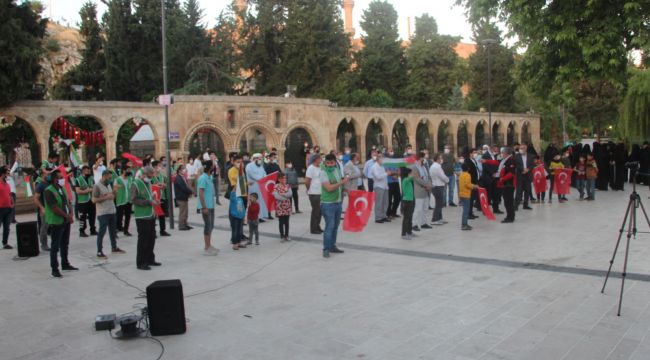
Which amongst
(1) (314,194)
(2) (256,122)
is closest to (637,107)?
(2) (256,122)

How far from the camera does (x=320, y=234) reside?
1279 cm

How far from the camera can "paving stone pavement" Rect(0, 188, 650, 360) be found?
5609 mm

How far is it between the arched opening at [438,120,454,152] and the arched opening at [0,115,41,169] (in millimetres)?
29463

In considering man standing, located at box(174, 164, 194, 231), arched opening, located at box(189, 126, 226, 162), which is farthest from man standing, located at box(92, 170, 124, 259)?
arched opening, located at box(189, 126, 226, 162)

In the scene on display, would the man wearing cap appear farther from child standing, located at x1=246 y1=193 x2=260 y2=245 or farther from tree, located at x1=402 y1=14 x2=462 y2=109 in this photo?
tree, located at x1=402 y1=14 x2=462 y2=109

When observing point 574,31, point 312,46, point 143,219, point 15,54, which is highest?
point 312,46

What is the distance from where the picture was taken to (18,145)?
2941cm

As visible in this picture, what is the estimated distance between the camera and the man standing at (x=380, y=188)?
13953 millimetres

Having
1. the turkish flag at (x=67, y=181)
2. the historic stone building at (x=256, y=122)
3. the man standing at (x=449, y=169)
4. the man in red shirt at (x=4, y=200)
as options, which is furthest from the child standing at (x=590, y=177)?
the historic stone building at (x=256, y=122)

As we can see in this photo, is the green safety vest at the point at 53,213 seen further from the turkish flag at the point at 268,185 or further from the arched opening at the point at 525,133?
the arched opening at the point at 525,133

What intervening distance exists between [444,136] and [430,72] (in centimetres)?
994

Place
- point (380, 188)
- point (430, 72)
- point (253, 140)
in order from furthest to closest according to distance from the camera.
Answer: point (430, 72) < point (253, 140) < point (380, 188)

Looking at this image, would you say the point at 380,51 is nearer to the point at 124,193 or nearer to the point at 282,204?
the point at 124,193

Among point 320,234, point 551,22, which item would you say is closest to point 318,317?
point 320,234
